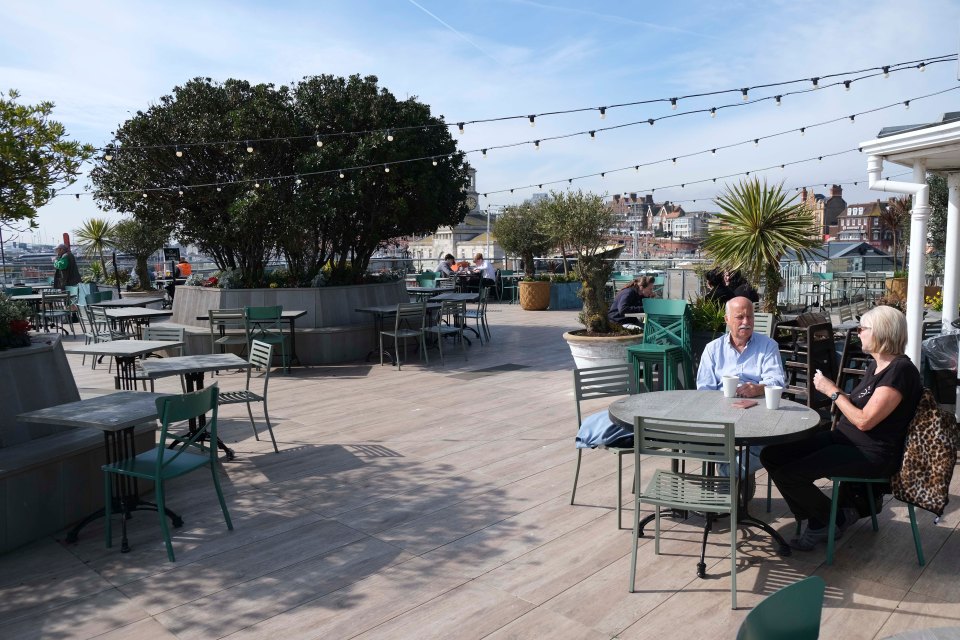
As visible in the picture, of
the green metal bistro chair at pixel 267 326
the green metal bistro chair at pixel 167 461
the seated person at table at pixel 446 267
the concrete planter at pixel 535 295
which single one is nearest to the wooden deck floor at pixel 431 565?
the green metal bistro chair at pixel 167 461

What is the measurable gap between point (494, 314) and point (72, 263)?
8988mm

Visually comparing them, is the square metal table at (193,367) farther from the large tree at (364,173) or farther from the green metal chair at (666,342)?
the large tree at (364,173)

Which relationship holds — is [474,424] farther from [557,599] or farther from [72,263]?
[72,263]

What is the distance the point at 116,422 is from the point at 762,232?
240 inches

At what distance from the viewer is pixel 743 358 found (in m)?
4.02

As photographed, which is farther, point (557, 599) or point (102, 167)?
point (102, 167)

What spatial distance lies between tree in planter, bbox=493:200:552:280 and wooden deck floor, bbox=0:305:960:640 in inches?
526

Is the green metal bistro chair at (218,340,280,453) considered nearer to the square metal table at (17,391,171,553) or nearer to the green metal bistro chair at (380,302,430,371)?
the square metal table at (17,391,171,553)

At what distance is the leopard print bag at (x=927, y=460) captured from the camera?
10.1 feet

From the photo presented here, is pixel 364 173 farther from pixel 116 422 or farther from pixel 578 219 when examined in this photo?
pixel 116 422

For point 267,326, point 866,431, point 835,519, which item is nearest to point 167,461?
point 835,519

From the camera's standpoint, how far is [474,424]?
6.20 m

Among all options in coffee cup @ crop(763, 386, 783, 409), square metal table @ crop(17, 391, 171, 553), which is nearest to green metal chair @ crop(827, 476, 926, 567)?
coffee cup @ crop(763, 386, 783, 409)

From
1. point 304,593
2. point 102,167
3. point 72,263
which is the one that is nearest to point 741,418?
point 304,593
